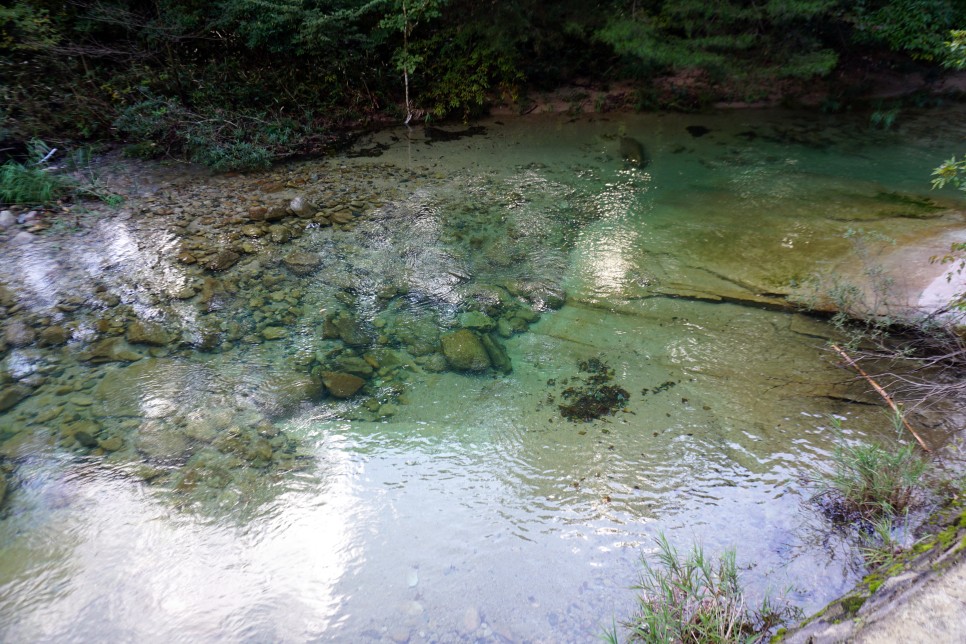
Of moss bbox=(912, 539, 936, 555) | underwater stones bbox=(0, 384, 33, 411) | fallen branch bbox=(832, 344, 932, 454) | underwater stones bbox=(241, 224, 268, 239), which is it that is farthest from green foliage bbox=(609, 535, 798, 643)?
underwater stones bbox=(241, 224, 268, 239)

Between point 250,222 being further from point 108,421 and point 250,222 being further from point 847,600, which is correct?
point 847,600

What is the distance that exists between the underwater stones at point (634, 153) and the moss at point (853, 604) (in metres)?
6.09

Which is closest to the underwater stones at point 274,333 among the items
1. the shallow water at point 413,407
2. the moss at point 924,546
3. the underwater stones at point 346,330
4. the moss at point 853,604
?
the shallow water at point 413,407

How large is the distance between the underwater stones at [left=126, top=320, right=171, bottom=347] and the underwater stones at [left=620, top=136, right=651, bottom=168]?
6.07 metres

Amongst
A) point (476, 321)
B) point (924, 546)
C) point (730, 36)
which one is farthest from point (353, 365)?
point (730, 36)

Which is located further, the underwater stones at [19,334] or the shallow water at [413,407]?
the underwater stones at [19,334]

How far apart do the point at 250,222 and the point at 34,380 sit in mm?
2621

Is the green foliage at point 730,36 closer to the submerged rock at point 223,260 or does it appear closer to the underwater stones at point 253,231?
the underwater stones at point 253,231

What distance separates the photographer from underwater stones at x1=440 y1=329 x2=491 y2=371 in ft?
13.1

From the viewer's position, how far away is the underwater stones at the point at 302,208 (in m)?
5.95

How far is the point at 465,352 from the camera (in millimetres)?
4062

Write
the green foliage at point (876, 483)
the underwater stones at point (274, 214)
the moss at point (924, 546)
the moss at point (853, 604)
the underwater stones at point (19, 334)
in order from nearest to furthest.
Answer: the moss at point (853, 604), the moss at point (924, 546), the green foliage at point (876, 483), the underwater stones at point (19, 334), the underwater stones at point (274, 214)

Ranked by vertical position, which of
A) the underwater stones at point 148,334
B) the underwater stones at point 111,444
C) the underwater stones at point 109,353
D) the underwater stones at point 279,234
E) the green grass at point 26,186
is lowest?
the underwater stones at point 111,444

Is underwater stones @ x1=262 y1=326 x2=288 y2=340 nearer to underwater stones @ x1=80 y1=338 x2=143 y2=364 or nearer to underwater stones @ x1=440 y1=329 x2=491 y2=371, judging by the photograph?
underwater stones @ x1=80 y1=338 x2=143 y2=364
